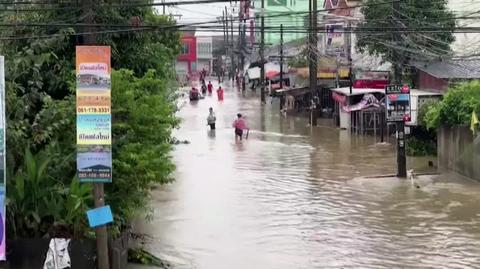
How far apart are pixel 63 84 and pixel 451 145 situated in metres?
15.1

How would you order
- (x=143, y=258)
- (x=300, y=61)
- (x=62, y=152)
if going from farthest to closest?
1. (x=300, y=61)
2. (x=143, y=258)
3. (x=62, y=152)

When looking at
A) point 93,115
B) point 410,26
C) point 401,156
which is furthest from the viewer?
point 410,26

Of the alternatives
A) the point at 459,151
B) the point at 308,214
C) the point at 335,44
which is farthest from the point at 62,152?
the point at 335,44

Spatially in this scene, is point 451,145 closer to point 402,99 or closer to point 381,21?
point 402,99

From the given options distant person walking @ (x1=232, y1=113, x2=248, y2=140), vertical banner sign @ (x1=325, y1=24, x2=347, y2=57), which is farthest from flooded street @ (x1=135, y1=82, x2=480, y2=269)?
vertical banner sign @ (x1=325, y1=24, x2=347, y2=57)

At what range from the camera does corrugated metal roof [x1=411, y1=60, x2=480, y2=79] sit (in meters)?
32.2

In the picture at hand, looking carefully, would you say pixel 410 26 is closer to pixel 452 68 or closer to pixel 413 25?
pixel 413 25

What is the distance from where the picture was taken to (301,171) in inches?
969

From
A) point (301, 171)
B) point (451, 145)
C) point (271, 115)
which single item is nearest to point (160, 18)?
point (301, 171)

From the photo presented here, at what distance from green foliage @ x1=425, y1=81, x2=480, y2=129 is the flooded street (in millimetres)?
2269

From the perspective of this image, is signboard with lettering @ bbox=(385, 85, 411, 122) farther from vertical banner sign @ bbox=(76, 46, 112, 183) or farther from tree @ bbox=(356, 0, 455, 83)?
vertical banner sign @ bbox=(76, 46, 112, 183)

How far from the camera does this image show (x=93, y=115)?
9.53 metres

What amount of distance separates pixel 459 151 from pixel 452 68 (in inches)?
433

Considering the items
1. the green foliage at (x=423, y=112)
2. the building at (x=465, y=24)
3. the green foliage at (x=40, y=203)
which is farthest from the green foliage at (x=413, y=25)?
the green foliage at (x=40, y=203)
